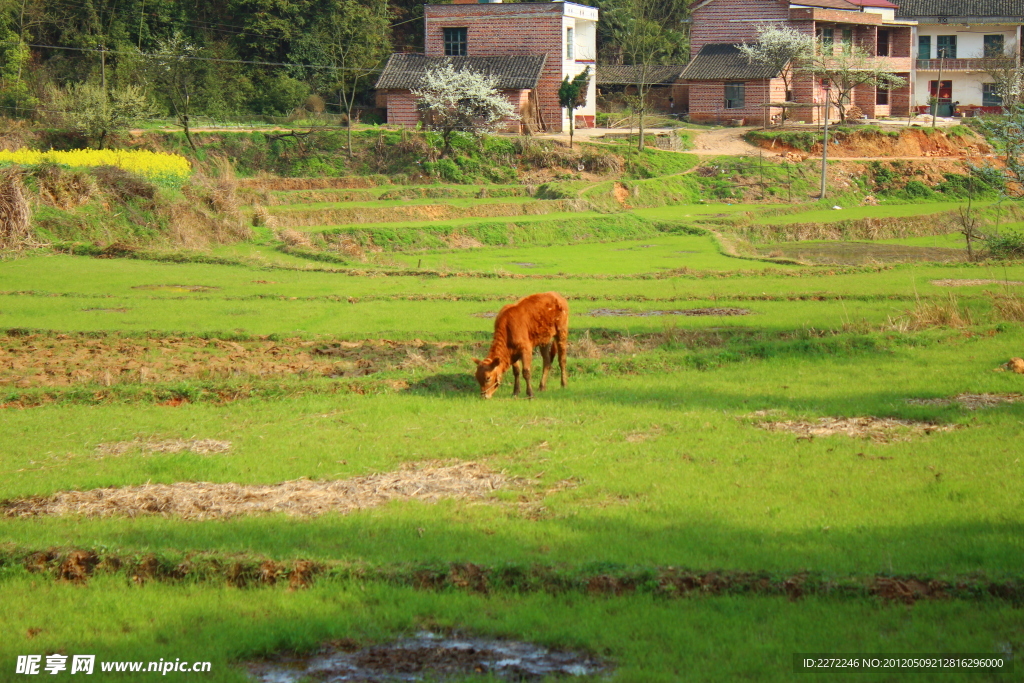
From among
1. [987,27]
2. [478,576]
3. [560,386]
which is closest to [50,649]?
[478,576]

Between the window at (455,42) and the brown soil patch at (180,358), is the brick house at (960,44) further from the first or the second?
the brown soil patch at (180,358)

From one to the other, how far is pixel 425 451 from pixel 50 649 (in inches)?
244

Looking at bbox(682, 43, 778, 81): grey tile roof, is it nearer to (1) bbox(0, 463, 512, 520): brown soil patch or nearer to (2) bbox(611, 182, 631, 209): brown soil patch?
(2) bbox(611, 182, 631, 209): brown soil patch

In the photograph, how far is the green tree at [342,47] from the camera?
232ft

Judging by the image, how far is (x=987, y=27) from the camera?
7869cm

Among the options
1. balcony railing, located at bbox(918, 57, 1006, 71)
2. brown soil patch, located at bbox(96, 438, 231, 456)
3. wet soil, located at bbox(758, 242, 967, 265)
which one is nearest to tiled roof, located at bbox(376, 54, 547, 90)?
wet soil, located at bbox(758, 242, 967, 265)

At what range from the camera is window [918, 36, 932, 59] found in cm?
7994

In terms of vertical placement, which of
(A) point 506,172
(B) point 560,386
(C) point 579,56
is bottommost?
(B) point 560,386

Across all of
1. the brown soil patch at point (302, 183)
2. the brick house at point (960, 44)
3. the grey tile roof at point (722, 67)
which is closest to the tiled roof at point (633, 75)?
the grey tile roof at point (722, 67)

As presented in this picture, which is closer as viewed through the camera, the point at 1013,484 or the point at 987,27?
the point at 1013,484

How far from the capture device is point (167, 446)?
45.5ft

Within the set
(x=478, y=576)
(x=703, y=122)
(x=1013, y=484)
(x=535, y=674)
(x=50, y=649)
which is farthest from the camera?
(x=703, y=122)

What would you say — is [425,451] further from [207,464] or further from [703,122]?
[703,122]

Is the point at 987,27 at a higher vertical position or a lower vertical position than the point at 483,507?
higher
